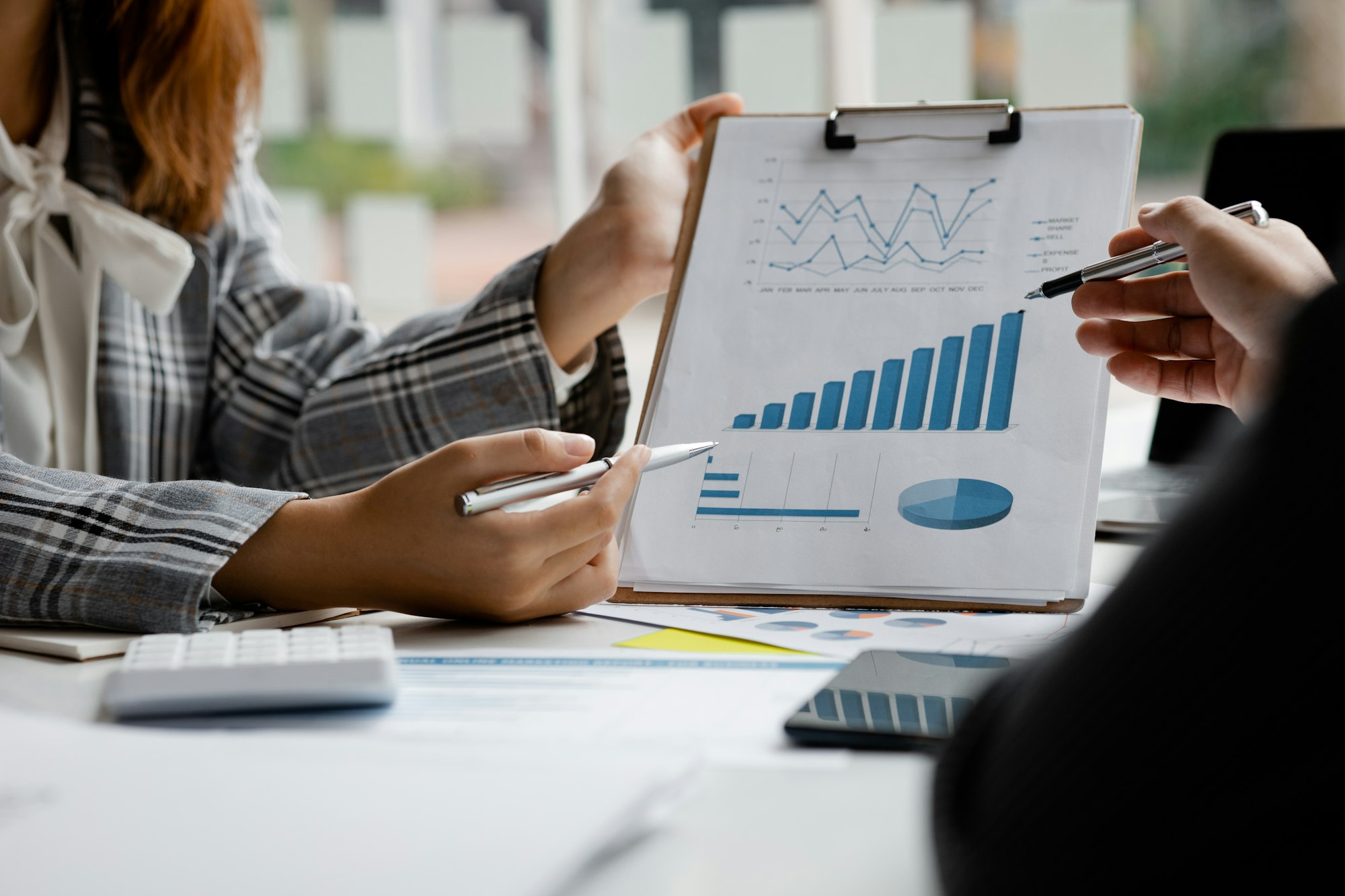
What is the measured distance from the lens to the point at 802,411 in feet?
2.15

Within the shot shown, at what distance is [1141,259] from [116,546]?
52 cm

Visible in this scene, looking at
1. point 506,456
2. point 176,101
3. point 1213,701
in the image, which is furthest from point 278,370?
point 1213,701

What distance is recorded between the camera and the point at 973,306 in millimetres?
654

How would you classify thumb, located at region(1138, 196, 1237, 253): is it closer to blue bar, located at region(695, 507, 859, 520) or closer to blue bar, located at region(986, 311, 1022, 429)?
blue bar, located at region(986, 311, 1022, 429)

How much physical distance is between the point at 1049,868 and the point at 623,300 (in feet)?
2.18

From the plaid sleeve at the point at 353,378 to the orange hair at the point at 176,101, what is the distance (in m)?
0.05

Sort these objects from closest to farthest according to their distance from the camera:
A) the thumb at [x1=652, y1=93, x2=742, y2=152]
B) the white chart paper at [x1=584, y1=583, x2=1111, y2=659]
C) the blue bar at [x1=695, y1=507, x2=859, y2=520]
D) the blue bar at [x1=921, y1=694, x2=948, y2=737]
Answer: the blue bar at [x1=921, y1=694, x2=948, y2=737] < the white chart paper at [x1=584, y1=583, x2=1111, y2=659] < the blue bar at [x1=695, y1=507, x2=859, y2=520] < the thumb at [x1=652, y1=93, x2=742, y2=152]

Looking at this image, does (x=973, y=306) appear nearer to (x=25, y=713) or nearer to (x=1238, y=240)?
(x=1238, y=240)

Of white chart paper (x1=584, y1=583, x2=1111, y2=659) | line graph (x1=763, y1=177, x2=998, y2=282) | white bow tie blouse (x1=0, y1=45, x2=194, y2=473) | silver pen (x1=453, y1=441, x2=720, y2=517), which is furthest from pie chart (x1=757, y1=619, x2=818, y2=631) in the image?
white bow tie blouse (x1=0, y1=45, x2=194, y2=473)

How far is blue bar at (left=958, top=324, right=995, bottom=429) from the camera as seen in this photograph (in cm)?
63

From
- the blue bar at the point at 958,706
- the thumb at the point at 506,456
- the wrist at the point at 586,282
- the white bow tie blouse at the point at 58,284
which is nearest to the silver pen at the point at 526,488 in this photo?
the thumb at the point at 506,456

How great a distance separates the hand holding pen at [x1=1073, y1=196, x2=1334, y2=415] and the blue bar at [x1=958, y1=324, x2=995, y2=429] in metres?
0.05

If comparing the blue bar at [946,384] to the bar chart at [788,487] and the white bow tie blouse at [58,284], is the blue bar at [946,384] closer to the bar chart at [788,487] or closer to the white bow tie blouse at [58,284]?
the bar chart at [788,487]

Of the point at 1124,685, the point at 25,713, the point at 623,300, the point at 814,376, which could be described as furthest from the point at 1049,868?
the point at 623,300
